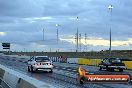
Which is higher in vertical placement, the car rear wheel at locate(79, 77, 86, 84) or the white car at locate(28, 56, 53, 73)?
the white car at locate(28, 56, 53, 73)

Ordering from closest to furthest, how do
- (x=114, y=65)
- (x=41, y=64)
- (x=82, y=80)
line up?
(x=82, y=80)
(x=41, y=64)
(x=114, y=65)

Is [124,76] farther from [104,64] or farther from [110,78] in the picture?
[104,64]

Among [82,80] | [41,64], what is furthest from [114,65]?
[82,80]

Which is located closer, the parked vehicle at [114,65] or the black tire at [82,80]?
the black tire at [82,80]

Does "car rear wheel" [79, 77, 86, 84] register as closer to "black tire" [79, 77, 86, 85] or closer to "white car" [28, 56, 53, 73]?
"black tire" [79, 77, 86, 85]

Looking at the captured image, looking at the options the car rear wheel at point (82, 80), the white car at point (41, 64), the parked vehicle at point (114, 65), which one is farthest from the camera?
the parked vehicle at point (114, 65)

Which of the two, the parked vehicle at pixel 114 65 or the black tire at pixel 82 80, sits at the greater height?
the parked vehicle at pixel 114 65

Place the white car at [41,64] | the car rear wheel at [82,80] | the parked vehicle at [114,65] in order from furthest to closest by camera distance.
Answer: the parked vehicle at [114,65], the white car at [41,64], the car rear wheel at [82,80]

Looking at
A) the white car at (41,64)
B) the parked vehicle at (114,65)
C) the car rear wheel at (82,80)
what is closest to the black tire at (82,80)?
the car rear wheel at (82,80)

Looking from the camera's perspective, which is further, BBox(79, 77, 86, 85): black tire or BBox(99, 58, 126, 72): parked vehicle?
BBox(99, 58, 126, 72): parked vehicle

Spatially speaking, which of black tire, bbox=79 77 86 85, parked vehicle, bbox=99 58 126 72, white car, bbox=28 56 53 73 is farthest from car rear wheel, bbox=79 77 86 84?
parked vehicle, bbox=99 58 126 72

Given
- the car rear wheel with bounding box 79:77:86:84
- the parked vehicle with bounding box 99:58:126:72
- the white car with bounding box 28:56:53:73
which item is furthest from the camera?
the parked vehicle with bounding box 99:58:126:72

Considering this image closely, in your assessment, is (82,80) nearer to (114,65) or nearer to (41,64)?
(41,64)

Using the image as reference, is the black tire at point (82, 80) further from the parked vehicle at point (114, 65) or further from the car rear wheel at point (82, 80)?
the parked vehicle at point (114, 65)
